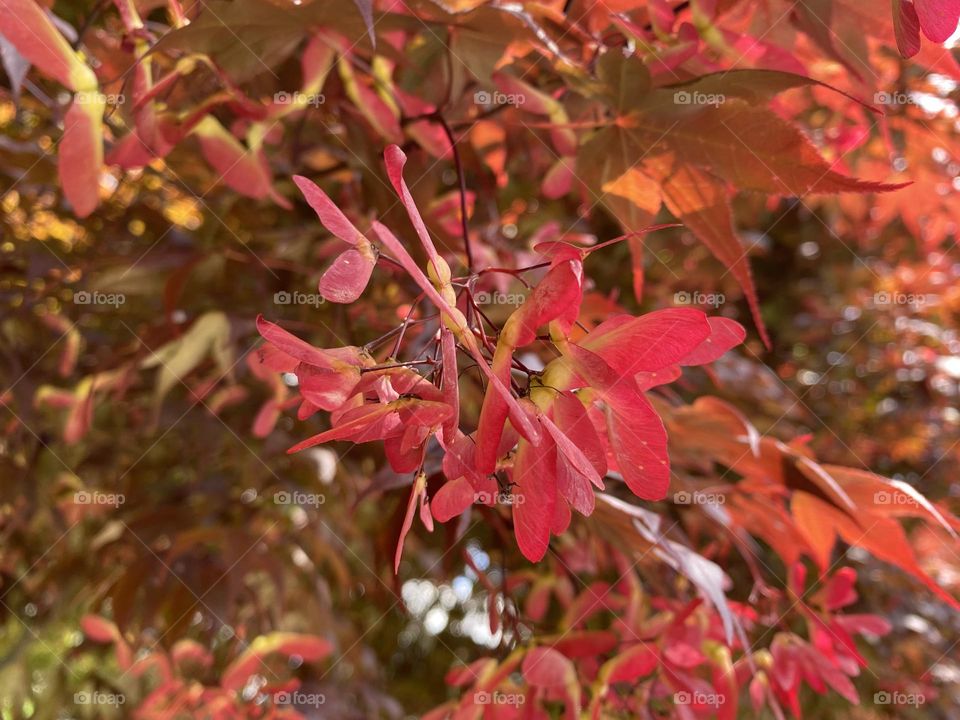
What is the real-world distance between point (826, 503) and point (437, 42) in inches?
15.6

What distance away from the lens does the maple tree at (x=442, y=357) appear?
0.30m

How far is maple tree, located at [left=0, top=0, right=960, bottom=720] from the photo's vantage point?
301 mm

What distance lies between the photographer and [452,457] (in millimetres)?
287

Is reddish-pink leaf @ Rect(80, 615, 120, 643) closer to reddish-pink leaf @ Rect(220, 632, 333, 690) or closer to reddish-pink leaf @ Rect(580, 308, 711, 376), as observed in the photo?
reddish-pink leaf @ Rect(220, 632, 333, 690)

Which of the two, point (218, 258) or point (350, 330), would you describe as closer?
point (350, 330)

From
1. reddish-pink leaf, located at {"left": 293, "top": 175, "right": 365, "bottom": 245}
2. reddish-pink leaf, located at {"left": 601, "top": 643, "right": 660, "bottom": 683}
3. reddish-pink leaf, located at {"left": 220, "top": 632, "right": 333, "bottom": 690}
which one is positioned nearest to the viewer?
reddish-pink leaf, located at {"left": 293, "top": 175, "right": 365, "bottom": 245}

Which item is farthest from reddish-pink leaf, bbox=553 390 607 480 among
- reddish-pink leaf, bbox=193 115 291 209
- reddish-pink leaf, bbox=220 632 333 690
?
reddish-pink leaf, bbox=220 632 333 690

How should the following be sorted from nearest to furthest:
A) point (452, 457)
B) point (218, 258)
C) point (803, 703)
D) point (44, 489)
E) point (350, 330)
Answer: point (452, 457) < point (350, 330) < point (218, 258) < point (44, 489) < point (803, 703)

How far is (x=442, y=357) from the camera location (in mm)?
300

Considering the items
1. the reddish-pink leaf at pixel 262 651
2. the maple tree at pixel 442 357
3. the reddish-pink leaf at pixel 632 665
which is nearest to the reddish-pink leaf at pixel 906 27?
the maple tree at pixel 442 357

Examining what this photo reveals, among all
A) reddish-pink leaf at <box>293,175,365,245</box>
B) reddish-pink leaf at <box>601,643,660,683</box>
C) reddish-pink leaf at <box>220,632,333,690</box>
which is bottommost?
reddish-pink leaf at <box>220,632,333,690</box>

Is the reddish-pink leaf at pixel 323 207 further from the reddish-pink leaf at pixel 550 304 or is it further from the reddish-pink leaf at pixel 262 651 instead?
the reddish-pink leaf at pixel 262 651

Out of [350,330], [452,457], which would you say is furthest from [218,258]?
[452,457]

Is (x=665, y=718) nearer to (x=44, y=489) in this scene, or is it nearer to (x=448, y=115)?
(x=448, y=115)
